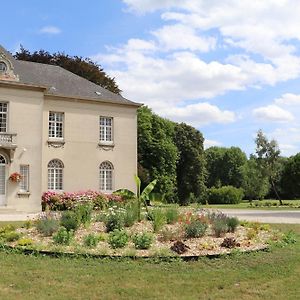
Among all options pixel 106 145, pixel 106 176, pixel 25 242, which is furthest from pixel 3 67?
pixel 25 242

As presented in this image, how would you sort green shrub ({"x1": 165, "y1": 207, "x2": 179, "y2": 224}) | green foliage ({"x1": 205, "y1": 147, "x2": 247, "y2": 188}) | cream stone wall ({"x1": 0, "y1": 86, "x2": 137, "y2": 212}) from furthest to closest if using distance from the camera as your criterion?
green foliage ({"x1": 205, "y1": 147, "x2": 247, "y2": 188}), cream stone wall ({"x1": 0, "y1": 86, "x2": 137, "y2": 212}), green shrub ({"x1": 165, "y1": 207, "x2": 179, "y2": 224})

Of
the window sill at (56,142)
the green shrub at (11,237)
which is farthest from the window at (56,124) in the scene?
the green shrub at (11,237)

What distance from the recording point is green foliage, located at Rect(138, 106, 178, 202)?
46094mm

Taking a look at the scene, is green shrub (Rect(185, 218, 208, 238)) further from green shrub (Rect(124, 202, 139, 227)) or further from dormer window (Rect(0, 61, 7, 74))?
dormer window (Rect(0, 61, 7, 74))

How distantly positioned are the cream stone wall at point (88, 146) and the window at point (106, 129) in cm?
34

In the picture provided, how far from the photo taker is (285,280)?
899 centimetres

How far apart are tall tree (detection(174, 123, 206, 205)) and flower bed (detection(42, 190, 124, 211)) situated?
76.1 feet

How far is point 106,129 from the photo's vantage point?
111 ft

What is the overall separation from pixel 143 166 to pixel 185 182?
8153 millimetres

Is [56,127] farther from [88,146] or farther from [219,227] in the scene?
[219,227]

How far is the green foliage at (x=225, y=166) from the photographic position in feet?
301

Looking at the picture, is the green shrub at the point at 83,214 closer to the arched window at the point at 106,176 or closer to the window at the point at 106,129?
the arched window at the point at 106,176

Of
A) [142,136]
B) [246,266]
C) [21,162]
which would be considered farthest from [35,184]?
[246,266]

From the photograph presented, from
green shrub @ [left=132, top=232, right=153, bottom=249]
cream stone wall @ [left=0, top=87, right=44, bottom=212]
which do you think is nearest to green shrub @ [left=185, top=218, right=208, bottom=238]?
green shrub @ [left=132, top=232, right=153, bottom=249]
